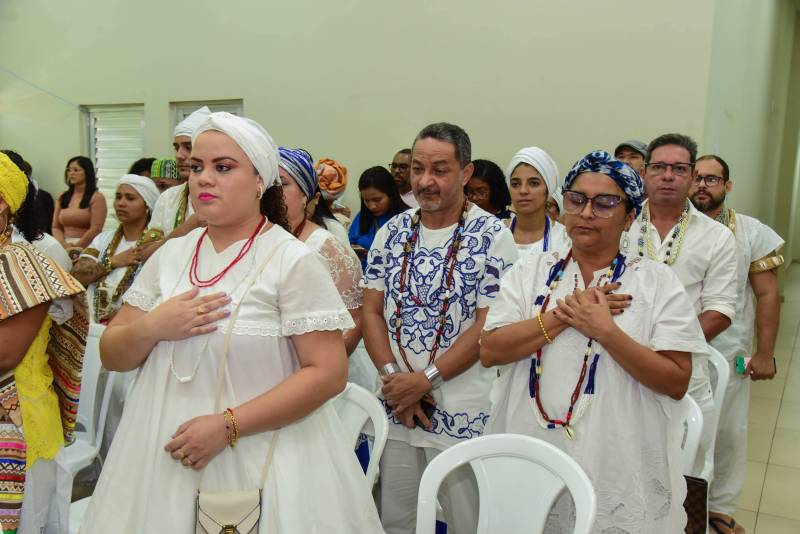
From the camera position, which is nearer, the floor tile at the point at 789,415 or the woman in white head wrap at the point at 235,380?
the woman in white head wrap at the point at 235,380

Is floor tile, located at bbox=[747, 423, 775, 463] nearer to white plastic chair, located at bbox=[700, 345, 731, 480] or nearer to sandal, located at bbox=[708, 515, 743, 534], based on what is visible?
sandal, located at bbox=[708, 515, 743, 534]

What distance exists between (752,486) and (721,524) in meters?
0.71

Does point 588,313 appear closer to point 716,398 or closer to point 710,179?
point 716,398

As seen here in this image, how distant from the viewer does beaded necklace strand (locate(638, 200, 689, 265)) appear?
2541 millimetres

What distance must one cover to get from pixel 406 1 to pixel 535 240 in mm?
3260

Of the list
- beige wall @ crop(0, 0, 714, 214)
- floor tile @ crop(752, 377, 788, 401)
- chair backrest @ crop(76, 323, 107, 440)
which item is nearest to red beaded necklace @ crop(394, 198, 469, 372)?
chair backrest @ crop(76, 323, 107, 440)

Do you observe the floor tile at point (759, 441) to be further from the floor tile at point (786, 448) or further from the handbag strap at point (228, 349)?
the handbag strap at point (228, 349)

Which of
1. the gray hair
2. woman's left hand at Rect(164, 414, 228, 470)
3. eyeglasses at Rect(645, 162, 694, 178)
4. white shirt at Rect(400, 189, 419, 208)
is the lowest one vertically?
woman's left hand at Rect(164, 414, 228, 470)

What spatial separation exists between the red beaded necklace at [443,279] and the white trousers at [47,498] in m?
1.11

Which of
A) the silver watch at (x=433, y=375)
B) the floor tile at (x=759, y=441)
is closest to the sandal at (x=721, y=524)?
the floor tile at (x=759, y=441)

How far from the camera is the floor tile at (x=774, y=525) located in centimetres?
304

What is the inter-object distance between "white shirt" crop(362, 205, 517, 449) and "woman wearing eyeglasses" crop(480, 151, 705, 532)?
38 cm

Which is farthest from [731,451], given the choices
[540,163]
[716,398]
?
[540,163]

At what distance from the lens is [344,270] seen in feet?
7.89
